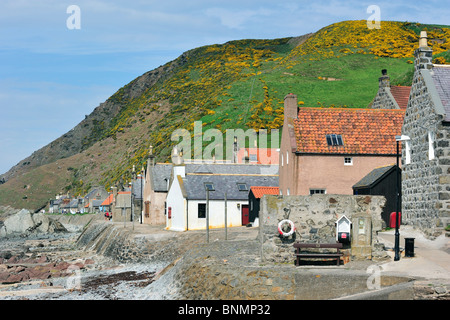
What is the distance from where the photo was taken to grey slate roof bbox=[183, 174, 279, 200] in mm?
49375

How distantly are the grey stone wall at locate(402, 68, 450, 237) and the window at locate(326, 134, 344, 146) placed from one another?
27.3 feet

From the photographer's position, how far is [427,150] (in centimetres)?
2923

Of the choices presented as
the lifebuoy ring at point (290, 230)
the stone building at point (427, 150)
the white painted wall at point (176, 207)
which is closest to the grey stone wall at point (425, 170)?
the stone building at point (427, 150)

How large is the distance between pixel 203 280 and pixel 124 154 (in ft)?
535

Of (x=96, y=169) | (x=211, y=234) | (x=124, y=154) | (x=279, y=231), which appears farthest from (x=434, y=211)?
(x=96, y=169)

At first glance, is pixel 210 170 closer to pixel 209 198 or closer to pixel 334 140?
pixel 209 198

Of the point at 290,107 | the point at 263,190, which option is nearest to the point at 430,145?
the point at 290,107

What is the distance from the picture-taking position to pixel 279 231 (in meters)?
23.4

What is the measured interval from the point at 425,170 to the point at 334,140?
1201cm

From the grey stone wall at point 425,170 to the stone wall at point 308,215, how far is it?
6.16 metres

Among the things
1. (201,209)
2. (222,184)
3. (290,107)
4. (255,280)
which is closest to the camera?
(255,280)

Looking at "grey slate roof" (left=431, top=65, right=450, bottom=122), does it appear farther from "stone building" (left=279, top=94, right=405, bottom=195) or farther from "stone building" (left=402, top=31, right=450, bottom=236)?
"stone building" (left=279, top=94, right=405, bottom=195)

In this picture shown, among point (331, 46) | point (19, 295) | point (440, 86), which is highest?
point (331, 46)
